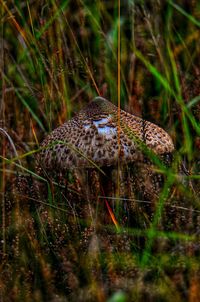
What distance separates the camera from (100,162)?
2.16 m

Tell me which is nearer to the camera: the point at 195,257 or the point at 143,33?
the point at 195,257

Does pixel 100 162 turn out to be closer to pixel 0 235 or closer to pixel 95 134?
pixel 95 134

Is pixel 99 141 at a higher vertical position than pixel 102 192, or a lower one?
higher

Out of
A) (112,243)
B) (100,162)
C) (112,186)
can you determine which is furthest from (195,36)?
(112,243)

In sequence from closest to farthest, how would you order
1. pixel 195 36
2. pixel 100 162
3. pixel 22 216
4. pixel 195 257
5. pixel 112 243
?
pixel 195 257 → pixel 112 243 → pixel 100 162 → pixel 22 216 → pixel 195 36

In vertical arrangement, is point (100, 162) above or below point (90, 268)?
above

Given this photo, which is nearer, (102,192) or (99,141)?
(99,141)

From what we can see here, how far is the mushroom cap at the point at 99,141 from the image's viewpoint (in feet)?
7.11

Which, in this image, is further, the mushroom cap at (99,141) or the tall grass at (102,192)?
the mushroom cap at (99,141)

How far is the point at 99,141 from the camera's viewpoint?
2178mm

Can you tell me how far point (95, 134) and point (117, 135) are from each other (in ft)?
0.26

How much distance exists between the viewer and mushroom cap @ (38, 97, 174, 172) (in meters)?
2.17

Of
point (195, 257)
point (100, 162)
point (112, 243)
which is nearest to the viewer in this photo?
point (195, 257)

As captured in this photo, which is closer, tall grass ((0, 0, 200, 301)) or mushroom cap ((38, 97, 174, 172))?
tall grass ((0, 0, 200, 301))
